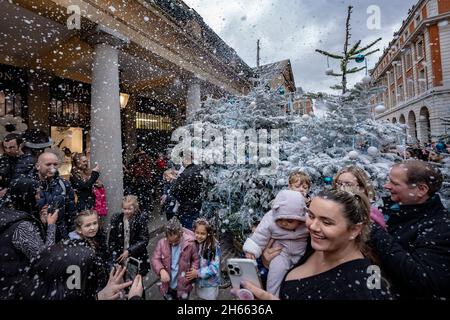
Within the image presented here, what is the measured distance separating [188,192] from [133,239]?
128cm

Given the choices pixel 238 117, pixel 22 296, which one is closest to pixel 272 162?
pixel 238 117

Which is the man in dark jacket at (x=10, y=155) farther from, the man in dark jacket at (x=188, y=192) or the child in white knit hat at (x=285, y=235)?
the child in white knit hat at (x=285, y=235)

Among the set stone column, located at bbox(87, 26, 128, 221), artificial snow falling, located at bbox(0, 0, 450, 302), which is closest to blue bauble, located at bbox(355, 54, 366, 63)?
artificial snow falling, located at bbox(0, 0, 450, 302)

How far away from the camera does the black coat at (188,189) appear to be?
13.6ft

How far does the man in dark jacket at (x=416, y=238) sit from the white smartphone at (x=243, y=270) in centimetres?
75

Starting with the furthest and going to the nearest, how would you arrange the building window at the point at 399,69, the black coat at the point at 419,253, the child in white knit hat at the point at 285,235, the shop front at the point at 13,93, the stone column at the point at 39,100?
1. the building window at the point at 399,69
2. the stone column at the point at 39,100
3. the shop front at the point at 13,93
4. the child in white knit hat at the point at 285,235
5. the black coat at the point at 419,253

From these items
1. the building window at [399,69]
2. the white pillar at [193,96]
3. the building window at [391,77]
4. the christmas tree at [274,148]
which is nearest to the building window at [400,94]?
the building window at [399,69]

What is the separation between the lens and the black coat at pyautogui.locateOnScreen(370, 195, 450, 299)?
129 centimetres

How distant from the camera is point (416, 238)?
1517mm

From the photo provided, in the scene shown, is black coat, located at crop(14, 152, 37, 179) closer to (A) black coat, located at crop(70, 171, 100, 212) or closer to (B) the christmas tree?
(A) black coat, located at crop(70, 171, 100, 212)

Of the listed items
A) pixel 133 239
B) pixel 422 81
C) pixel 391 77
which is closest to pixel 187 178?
pixel 133 239

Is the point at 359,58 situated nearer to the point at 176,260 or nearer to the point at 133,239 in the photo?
the point at 176,260
